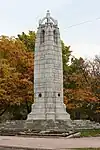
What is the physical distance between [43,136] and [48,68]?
7.20 m

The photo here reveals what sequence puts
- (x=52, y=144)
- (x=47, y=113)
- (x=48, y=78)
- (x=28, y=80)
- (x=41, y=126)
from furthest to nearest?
(x=28, y=80)
(x=48, y=78)
(x=47, y=113)
(x=41, y=126)
(x=52, y=144)

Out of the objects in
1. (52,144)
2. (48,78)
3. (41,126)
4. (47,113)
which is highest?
(48,78)

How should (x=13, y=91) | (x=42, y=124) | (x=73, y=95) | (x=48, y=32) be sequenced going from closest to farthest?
(x=42, y=124) < (x=48, y=32) < (x=13, y=91) < (x=73, y=95)

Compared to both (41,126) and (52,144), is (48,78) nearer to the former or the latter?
(41,126)

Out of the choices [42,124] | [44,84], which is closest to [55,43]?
[44,84]

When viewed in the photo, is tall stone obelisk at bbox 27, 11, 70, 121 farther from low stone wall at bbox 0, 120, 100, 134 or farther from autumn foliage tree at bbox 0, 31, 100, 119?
autumn foliage tree at bbox 0, 31, 100, 119

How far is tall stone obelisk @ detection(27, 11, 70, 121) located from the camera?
28.8 meters

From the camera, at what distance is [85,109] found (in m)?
43.2

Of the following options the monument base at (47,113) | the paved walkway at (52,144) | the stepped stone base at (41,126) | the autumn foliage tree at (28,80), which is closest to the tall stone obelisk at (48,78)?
the monument base at (47,113)

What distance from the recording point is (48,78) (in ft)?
95.0

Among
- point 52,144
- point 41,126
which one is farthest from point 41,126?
point 52,144

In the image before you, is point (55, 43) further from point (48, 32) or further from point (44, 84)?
point (44, 84)

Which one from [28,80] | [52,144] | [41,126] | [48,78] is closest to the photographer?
[52,144]

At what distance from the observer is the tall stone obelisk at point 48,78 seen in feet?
94.6
